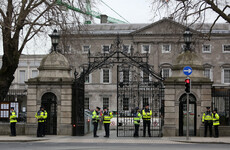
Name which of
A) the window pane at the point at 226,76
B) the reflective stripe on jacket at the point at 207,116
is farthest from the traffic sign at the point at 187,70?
the window pane at the point at 226,76

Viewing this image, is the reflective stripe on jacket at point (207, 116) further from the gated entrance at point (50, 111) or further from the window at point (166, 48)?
the window at point (166, 48)

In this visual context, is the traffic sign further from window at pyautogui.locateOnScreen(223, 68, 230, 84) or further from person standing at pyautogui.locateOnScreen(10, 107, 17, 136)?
window at pyautogui.locateOnScreen(223, 68, 230, 84)

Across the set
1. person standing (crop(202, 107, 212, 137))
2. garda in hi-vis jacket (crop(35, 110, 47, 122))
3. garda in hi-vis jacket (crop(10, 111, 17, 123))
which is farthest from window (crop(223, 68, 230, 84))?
garda in hi-vis jacket (crop(10, 111, 17, 123))

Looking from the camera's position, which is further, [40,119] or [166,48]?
[166,48]

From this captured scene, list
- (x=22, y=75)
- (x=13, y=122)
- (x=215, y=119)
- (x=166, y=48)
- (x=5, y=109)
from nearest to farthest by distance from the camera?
(x=215, y=119)
(x=13, y=122)
(x=5, y=109)
(x=166, y=48)
(x=22, y=75)

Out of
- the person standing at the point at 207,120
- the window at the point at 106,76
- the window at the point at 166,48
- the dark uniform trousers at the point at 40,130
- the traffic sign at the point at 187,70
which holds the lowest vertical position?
the dark uniform trousers at the point at 40,130

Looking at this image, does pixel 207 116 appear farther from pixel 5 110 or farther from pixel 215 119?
pixel 5 110

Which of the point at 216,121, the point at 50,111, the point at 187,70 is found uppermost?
the point at 187,70

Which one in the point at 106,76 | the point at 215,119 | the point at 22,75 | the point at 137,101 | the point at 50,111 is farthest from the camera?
the point at 22,75

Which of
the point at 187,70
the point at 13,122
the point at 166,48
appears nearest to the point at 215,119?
the point at 187,70

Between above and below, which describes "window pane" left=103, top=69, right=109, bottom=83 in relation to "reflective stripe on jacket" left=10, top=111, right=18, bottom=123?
above

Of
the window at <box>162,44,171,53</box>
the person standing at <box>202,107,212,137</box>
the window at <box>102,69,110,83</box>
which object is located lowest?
the person standing at <box>202,107,212,137</box>

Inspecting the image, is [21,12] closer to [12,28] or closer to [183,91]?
[12,28]

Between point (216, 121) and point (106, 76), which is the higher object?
point (106, 76)
